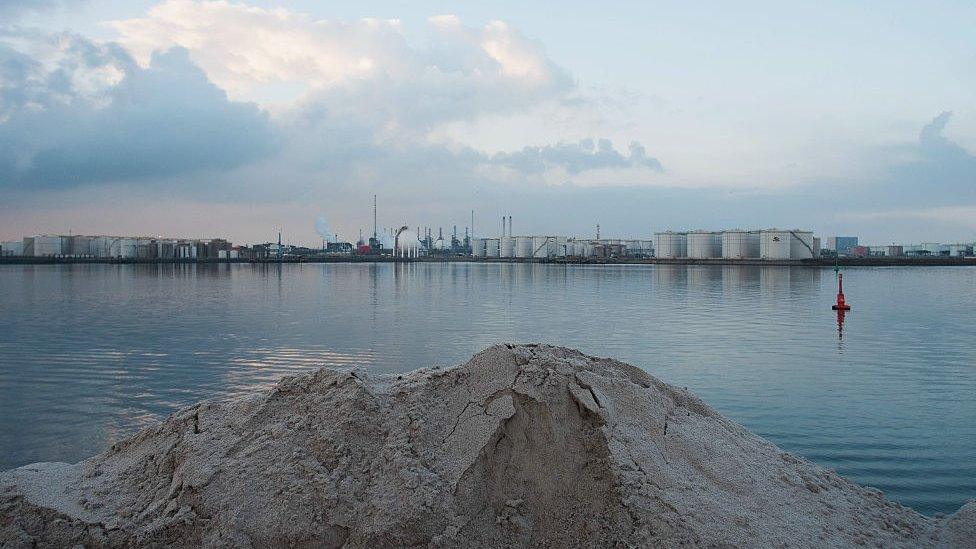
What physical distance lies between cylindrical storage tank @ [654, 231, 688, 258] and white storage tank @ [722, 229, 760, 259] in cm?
1766

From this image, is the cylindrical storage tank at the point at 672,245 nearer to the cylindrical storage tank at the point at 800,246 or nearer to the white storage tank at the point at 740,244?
the white storage tank at the point at 740,244

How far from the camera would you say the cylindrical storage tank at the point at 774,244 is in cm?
13812

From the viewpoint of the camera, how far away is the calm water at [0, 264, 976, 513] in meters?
8.99

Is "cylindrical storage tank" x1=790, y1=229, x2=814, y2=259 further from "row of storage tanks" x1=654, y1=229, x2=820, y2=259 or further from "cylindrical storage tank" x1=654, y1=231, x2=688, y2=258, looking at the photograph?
"cylindrical storage tank" x1=654, y1=231, x2=688, y2=258

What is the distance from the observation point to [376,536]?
4957 millimetres

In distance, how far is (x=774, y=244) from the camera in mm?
139625

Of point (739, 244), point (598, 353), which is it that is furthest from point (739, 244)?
point (598, 353)

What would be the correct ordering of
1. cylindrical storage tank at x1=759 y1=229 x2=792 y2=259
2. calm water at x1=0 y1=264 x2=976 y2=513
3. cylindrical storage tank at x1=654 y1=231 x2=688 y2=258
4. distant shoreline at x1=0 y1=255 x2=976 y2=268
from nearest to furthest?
calm water at x1=0 y1=264 x2=976 y2=513 < distant shoreline at x1=0 y1=255 x2=976 y2=268 < cylindrical storage tank at x1=759 y1=229 x2=792 y2=259 < cylindrical storage tank at x1=654 y1=231 x2=688 y2=258

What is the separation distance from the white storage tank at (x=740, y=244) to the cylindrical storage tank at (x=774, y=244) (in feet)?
7.90

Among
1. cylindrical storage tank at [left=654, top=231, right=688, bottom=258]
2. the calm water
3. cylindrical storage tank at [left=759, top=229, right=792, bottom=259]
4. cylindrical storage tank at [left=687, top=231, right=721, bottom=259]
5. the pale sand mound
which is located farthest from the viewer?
cylindrical storage tank at [left=654, top=231, right=688, bottom=258]

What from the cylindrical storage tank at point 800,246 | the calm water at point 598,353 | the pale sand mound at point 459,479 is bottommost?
the calm water at point 598,353

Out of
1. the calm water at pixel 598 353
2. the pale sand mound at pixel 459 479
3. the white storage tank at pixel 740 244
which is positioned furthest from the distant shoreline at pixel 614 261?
the pale sand mound at pixel 459 479

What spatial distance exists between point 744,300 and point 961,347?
1761cm

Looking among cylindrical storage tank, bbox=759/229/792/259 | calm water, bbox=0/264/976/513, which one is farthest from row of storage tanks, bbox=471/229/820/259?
calm water, bbox=0/264/976/513
